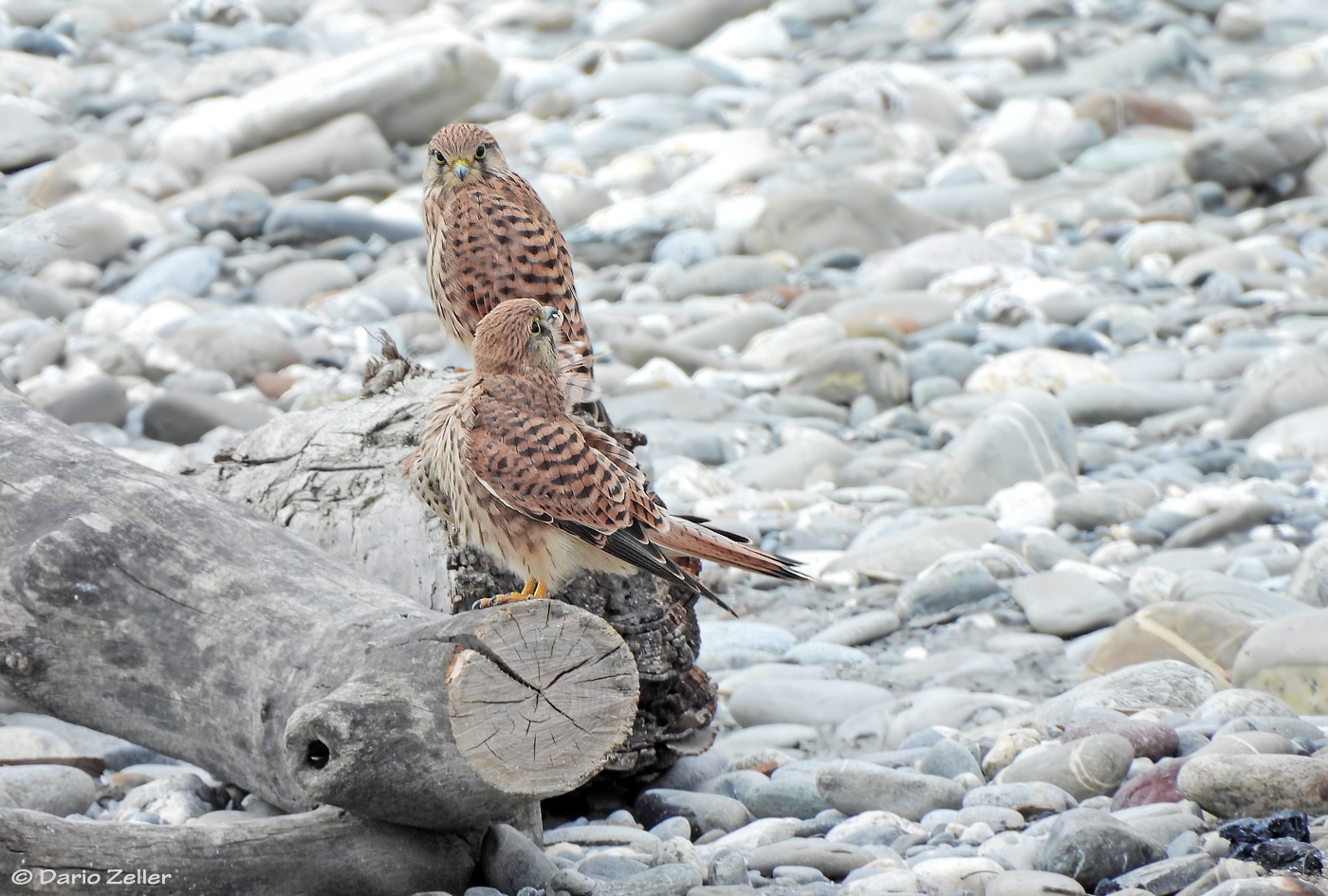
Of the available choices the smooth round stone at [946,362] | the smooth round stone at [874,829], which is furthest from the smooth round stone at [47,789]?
the smooth round stone at [946,362]

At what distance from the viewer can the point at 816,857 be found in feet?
10.5

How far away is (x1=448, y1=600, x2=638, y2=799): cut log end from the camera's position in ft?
8.64

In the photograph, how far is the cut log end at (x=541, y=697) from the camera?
2633 millimetres

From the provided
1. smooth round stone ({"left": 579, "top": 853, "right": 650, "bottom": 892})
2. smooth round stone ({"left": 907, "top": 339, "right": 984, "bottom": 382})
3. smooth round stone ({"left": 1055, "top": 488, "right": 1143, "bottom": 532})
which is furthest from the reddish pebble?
smooth round stone ({"left": 907, "top": 339, "right": 984, "bottom": 382})

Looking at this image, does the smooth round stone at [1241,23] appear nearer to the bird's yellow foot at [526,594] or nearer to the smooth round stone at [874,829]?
the smooth round stone at [874,829]

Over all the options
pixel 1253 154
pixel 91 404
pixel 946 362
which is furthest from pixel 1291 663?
pixel 1253 154

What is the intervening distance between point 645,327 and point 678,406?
1569 mm

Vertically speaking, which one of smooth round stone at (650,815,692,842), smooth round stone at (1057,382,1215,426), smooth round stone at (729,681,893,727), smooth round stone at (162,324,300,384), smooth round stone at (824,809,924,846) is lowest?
smooth round stone at (162,324,300,384)

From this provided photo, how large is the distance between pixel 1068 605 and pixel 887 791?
169cm

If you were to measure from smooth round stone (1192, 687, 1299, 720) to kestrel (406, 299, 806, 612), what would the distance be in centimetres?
149

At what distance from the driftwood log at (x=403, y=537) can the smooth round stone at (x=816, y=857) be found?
608 mm

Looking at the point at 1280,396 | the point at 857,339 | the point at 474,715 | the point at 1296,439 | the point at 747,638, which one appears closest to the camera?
the point at 474,715

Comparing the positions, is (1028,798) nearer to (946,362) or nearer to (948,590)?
(948,590)

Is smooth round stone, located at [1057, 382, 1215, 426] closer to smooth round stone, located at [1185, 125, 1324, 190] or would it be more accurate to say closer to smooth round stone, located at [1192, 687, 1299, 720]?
smooth round stone, located at [1192, 687, 1299, 720]
